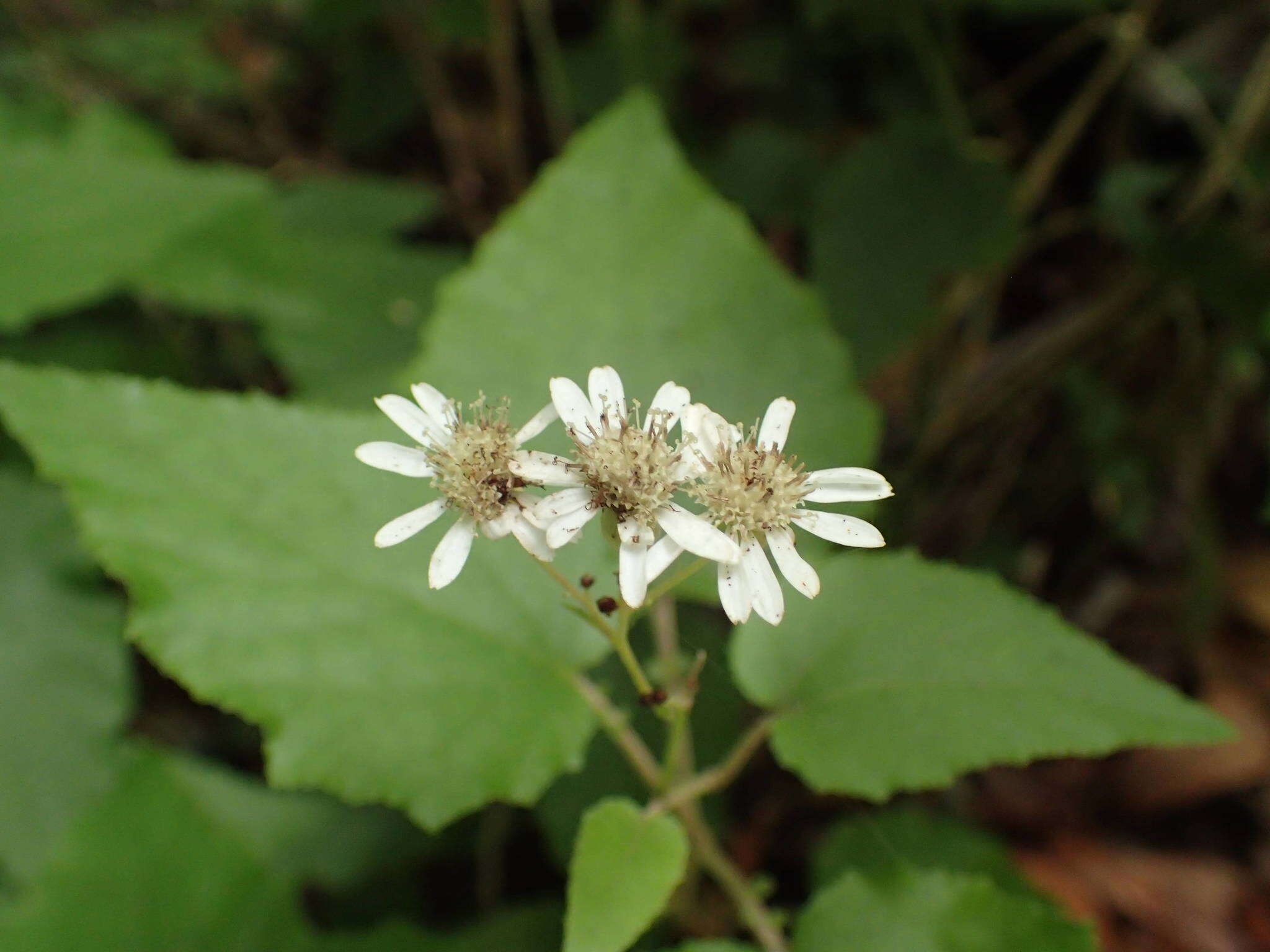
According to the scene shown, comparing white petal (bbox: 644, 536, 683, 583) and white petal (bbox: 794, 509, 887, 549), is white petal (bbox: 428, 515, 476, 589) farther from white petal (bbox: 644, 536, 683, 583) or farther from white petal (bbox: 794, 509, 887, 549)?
white petal (bbox: 794, 509, 887, 549)

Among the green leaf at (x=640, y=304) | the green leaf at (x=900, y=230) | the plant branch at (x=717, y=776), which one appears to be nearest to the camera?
the plant branch at (x=717, y=776)

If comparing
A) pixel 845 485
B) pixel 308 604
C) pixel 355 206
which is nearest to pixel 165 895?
pixel 308 604

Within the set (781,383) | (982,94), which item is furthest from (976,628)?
(982,94)

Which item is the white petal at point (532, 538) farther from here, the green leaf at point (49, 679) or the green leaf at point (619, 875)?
the green leaf at point (49, 679)

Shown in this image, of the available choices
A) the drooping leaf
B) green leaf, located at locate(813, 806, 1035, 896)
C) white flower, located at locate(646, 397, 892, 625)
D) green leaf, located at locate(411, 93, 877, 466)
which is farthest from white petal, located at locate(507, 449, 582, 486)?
green leaf, located at locate(813, 806, 1035, 896)

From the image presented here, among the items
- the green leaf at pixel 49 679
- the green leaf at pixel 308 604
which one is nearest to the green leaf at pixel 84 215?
the green leaf at pixel 49 679

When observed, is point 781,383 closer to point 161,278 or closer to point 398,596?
point 398,596

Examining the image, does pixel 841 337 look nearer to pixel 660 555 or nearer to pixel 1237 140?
pixel 1237 140
